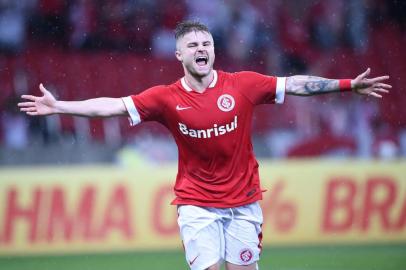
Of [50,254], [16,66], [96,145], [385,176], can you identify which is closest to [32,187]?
[50,254]

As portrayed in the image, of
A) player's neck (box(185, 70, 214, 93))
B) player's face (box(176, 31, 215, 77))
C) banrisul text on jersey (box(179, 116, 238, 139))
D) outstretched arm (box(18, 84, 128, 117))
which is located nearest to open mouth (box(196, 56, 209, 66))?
player's face (box(176, 31, 215, 77))

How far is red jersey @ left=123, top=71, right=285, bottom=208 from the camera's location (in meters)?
6.30

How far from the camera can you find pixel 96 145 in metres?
13.4

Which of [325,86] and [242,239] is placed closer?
[242,239]

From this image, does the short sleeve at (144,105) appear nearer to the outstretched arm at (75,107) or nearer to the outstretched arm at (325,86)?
the outstretched arm at (75,107)

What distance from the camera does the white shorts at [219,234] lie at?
244 inches

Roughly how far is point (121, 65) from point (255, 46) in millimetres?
2202

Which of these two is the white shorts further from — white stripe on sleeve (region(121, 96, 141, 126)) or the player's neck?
the player's neck

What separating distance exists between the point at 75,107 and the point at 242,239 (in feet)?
4.78

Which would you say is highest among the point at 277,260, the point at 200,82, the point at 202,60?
the point at 202,60

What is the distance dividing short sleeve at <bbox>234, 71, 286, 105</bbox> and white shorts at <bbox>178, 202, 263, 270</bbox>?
757mm

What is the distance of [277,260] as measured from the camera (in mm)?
10547

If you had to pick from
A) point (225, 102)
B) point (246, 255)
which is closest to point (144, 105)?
point (225, 102)

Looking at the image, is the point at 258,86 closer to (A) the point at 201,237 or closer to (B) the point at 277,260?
(A) the point at 201,237
